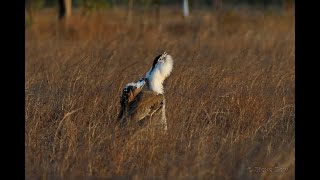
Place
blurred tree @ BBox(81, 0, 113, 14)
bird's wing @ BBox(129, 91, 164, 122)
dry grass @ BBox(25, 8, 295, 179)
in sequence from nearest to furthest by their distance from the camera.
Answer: dry grass @ BBox(25, 8, 295, 179), bird's wing @ BBox(129, 91, 164, 122), blurred tree @ BBox(81, 0, 113, 14)

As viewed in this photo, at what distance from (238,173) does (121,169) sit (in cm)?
97

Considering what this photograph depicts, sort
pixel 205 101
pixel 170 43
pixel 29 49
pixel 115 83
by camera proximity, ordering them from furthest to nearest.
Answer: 1. pixel 29 49
2. pixel 170 43
3. pixel 115 83
4. pixel 205 101

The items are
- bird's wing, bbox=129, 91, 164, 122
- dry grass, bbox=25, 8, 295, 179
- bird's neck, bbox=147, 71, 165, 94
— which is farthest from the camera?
bird's neck, bbox=147, 71, 165, 94

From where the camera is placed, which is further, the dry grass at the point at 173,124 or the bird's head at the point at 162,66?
the bird's head at the point at 162,66

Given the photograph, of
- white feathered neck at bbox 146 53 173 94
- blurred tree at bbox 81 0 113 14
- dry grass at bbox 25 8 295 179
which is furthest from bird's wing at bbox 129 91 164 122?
blurred tree at bbox 81 0 113 14

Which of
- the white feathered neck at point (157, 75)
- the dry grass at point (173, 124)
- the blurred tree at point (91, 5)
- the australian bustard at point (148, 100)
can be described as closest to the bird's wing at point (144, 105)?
the australian bustard at point (148, 100)

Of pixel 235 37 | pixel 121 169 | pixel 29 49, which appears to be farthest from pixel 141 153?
pixel 235 37

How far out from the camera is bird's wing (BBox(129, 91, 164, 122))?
237 inches

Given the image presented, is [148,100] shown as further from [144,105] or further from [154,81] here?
[154,81]

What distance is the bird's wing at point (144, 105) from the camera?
602cm

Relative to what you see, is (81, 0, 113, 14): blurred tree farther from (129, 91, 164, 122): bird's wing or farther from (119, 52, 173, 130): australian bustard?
(129, 91, 164, 122): bird's wing

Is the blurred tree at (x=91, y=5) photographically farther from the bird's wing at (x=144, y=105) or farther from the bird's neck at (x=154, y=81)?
the bird's wing at (x=144, y=105)
